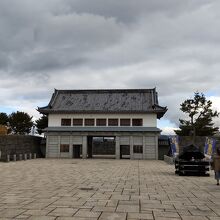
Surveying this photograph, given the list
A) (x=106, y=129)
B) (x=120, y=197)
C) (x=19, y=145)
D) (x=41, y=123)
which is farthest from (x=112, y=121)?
(x=120, y=197)

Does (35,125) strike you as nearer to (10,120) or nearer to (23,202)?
(10,120)

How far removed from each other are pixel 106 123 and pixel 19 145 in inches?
450

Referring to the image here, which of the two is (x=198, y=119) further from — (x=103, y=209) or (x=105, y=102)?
(x=103, y=209)

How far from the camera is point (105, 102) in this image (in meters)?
39.7

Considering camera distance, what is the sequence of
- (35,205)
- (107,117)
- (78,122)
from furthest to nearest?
1. (78,122)
2. (107,117)
3. (35,205)

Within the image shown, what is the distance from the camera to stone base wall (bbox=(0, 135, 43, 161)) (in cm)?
2933

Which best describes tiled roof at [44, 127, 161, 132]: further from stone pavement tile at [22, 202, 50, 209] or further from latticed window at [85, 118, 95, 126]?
stone pavement tile at [22, 202, 50, 209]

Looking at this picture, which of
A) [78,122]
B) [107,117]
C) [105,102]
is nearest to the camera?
[107,117]

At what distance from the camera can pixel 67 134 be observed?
36.8m

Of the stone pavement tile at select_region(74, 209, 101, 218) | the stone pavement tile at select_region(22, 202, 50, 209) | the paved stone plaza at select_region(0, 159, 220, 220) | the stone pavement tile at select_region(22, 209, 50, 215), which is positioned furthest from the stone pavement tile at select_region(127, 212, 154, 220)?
the stone pavement tile at select_region(22, 202, 50, 209)

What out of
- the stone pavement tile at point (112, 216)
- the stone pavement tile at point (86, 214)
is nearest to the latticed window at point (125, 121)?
the stone pavement tile at point (86, 214)

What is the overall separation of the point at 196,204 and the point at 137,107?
99.9ft

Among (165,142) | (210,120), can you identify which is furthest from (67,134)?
(210,120)

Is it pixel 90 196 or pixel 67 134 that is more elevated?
pixel 67 134
